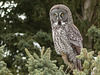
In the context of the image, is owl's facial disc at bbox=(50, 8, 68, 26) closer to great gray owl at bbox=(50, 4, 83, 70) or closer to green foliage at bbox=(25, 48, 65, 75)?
great gray owl at bbox=(50, 4, 83, 70)

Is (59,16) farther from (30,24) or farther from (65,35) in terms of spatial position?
(30,24)

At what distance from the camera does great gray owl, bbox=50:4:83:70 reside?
3680 millimetres

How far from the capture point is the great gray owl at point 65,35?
368cm

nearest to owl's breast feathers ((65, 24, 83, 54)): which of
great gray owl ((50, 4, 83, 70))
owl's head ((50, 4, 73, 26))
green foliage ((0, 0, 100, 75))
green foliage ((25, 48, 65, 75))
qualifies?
great gray owl ((50, 4, 83, 70))

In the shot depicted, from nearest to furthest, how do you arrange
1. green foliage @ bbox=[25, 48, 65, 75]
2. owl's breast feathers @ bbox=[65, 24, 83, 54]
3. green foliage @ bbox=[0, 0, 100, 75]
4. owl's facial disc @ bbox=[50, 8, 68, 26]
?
green foliage @ bbox=[25, 48, 65, 75] < owl's facial disc @ bbox=[50, 8, 68, 26] < owl's breast feathers @ bbox=[65, 24, 83, 54] < green foliage @ bbox=[0, 0, 100, 75]

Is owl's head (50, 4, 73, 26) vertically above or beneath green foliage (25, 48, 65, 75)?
above

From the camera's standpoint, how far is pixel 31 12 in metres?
7.35

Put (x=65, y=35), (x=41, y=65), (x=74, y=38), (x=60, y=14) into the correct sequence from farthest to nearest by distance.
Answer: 1. (x=74, y=38)
2. (x=65, y=35)
3. (x=60, y=14)
4. (x=41, y=65)

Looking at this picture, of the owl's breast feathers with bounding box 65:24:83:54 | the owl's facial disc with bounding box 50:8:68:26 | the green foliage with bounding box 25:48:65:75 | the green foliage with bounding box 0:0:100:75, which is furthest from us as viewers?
the green foliage with bounding box 0:0:100:75

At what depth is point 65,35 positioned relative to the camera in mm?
3859

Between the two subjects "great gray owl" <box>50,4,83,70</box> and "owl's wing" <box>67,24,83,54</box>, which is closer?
"great gray owl" <box>50,4,83,70</box>

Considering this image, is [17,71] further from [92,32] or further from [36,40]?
[92,32]

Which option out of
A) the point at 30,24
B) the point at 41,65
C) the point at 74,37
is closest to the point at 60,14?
the point at 74,37

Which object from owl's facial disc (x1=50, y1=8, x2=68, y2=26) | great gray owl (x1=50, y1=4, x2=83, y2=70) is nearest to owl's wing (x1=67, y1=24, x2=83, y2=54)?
great gray owl (x1=50, y1=4, x2=83, y2=70)
